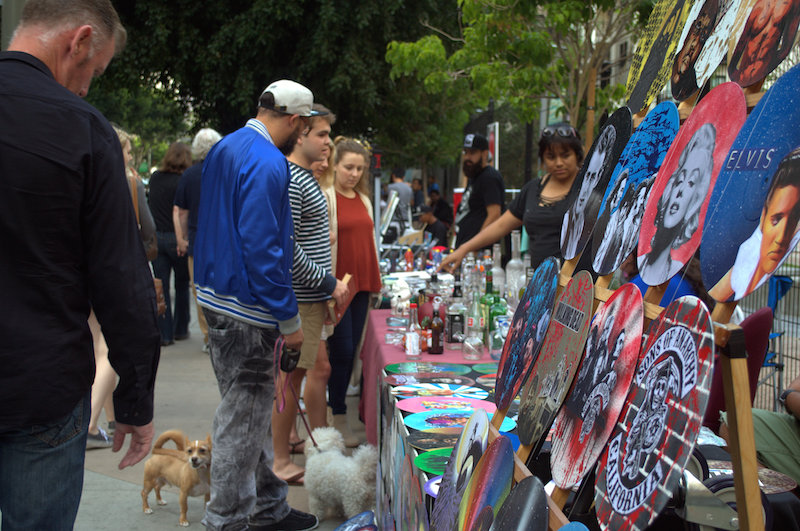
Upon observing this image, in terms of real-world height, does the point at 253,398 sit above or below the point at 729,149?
below

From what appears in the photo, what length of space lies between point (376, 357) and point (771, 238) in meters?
2.99

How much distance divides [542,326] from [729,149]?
65 cm

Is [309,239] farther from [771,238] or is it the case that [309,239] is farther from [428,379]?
[771,238]

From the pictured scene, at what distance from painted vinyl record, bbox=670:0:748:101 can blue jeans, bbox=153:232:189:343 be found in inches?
238

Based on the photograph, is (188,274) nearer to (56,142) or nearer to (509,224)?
(509,224)

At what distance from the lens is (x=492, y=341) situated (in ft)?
11.9

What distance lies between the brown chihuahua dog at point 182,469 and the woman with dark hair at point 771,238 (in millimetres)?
2986

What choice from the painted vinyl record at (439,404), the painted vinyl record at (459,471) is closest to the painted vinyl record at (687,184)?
the painted vinyl record at (459,471)

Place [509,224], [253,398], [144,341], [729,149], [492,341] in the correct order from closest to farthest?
[729,149], [144,341], [253,398], [492,341], [509,224]

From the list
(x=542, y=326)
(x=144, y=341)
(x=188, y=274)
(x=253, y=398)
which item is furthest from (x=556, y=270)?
(x=188, y=274)

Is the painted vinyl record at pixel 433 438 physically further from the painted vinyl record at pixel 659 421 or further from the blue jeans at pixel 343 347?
the blue jeans at pixel 343 347

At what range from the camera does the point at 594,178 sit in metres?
1.81

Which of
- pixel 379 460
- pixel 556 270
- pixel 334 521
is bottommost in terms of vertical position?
pixel 334 521

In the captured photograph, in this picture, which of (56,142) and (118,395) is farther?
(118,395)
